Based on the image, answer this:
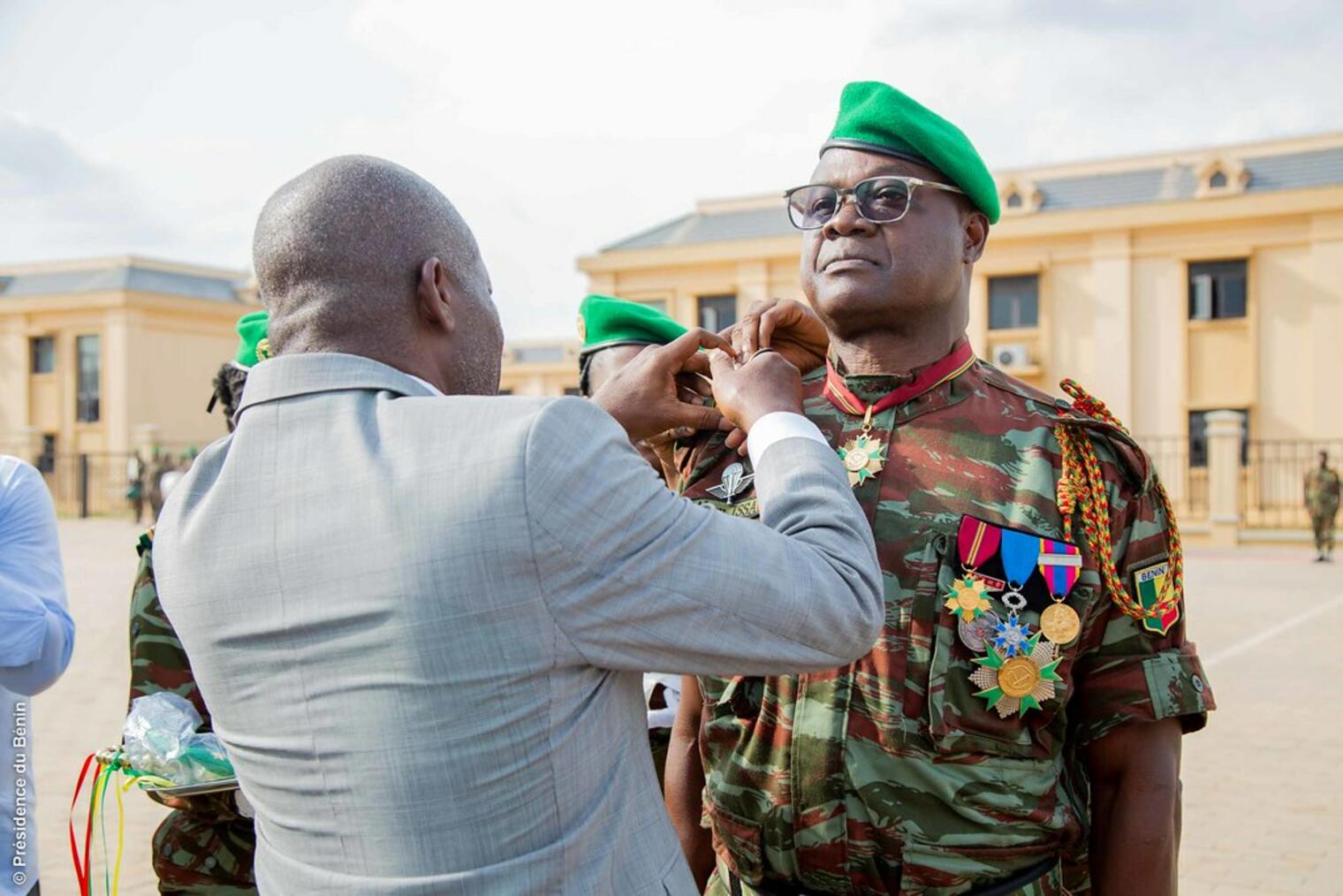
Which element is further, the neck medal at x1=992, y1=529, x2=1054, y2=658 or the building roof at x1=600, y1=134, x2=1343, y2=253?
the building roof at x1=600, y1=134, x2=1343, y2=253

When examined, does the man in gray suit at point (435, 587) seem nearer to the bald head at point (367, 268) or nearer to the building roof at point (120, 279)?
the bald head at point (367, 268)

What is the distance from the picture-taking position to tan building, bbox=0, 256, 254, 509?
36125mm

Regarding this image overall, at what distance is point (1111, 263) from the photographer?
87.0ft

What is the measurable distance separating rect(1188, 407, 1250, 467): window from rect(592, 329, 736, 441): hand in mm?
25638

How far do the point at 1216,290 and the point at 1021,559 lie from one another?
2678 centimetres

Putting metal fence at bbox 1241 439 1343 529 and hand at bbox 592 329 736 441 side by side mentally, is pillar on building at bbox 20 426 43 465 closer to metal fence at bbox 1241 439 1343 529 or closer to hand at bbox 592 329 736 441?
metal fence at bbox 1241 439 1343 529

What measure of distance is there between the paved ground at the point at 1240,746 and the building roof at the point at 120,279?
27.1 m

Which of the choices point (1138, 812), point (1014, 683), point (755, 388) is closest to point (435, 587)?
point (755, 388)

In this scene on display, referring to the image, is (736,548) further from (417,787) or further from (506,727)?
(417,787)

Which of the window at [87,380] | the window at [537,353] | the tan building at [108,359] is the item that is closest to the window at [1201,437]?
the window at [537,353]

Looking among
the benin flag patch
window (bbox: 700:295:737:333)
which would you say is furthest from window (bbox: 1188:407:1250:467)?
the benin flag patch

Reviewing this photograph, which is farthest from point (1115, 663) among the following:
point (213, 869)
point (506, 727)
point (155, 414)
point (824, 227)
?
point (155, 414)

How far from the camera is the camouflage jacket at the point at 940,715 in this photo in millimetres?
1976

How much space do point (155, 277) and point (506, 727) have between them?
41765mm
